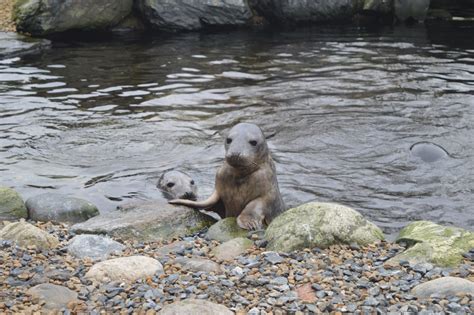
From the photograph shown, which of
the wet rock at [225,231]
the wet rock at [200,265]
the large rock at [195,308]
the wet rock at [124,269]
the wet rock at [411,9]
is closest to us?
the large rock at [195,308]

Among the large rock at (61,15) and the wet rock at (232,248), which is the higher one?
the large rock at (61,15)

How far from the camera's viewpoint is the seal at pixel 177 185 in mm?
8680

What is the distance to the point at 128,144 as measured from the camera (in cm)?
1077

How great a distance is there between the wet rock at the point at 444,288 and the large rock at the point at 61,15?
1581 cm

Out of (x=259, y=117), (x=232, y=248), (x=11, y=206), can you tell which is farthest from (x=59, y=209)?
(x=259, y=117)

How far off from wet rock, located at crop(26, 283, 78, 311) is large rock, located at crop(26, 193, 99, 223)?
8.30ft

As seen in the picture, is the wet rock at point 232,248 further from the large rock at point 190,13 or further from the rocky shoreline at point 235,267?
the large rock at point 190,13

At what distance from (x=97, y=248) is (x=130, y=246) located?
0.38 meters

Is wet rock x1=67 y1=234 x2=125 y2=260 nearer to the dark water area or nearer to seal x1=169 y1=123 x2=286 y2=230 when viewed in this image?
seal x1=169 y1=123 x2=286 y2=230

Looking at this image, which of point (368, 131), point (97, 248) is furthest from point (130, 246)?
point (368, 131)

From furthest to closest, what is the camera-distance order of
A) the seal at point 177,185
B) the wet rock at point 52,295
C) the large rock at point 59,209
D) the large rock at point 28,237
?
1. the seal at point 177,185
2. the large rock at point 59,209
3. the large rock at point 28,237
4. the wet rock at point 52,295

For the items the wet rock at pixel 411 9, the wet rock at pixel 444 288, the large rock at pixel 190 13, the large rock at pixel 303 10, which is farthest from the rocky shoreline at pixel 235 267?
the wet rock at pixel 411 9

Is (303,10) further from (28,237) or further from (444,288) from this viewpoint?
(444,288)

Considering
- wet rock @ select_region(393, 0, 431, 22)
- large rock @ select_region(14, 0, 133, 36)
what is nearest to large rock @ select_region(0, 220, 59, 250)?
large rock @ select_region(14, 0, 133, 36)
